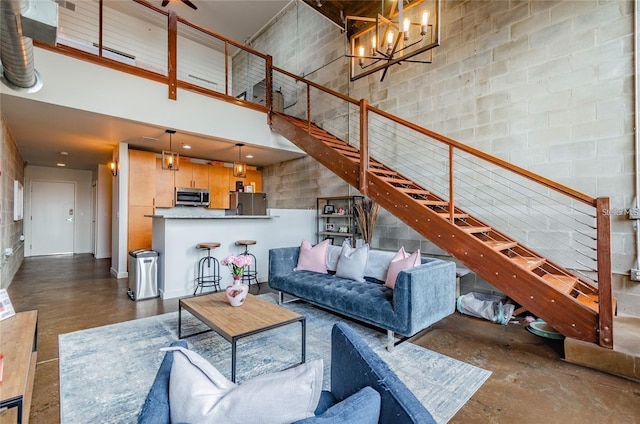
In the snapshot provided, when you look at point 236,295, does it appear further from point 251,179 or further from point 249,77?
point 249,77

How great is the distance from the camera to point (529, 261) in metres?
3.27

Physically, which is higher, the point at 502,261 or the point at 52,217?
the point at 52,217

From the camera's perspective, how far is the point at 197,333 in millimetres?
3129

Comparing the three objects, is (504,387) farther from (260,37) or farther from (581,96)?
(260,37)

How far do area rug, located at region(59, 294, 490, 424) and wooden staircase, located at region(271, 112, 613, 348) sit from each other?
0.83 m

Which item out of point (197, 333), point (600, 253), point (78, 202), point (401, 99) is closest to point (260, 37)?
point (401, 99)

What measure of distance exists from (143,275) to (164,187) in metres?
Result: 2.81

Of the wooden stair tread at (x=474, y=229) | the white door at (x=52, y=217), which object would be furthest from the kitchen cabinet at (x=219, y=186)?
the wooden stair tread at (x=474, y=229)

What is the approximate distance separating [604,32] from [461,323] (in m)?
3.49

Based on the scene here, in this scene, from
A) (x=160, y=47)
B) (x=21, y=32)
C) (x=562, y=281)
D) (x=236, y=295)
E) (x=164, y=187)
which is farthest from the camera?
(x=160, y=47)

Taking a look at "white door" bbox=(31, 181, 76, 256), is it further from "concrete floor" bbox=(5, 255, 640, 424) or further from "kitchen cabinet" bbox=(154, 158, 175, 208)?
"concrete floor" bbox=(5, 255, 640, 424)

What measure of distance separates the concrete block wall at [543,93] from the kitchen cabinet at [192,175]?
4665 millimetres

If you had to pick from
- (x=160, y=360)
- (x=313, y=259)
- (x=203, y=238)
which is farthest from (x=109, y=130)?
(x=160, y=360)

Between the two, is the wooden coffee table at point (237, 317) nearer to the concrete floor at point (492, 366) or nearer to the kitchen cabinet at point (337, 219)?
the concrete floor at point (492, 366)
